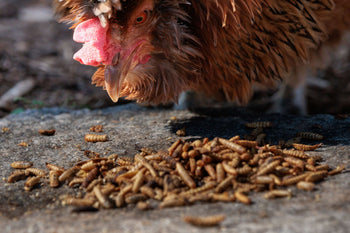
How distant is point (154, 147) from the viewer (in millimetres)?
2186

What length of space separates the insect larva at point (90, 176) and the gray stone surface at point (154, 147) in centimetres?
8

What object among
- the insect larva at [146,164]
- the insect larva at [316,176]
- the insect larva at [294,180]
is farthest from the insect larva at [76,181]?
the insect larva at [316,176]

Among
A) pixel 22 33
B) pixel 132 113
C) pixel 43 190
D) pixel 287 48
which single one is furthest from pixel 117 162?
pixel 22 33

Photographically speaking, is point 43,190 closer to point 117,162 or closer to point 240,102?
point 117,162

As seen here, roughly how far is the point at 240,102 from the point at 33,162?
1.50 metres

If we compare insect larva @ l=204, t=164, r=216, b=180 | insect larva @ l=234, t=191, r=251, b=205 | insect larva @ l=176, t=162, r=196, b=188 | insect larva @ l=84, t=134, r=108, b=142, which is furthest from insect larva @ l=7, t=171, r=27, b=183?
insect larva @ l=234, t=191, r=251, b=205

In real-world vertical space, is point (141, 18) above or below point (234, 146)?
above

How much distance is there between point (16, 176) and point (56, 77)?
2.91 meters

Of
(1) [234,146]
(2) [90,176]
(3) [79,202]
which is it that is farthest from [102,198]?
(1) [234,146]

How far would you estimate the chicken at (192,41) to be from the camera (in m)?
1.82

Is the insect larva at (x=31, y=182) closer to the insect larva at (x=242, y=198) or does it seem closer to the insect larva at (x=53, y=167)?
the insect larva at (x=53, y=167)

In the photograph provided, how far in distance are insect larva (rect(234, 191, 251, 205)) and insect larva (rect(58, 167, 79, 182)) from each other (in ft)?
2.70

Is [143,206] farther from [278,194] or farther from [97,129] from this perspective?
[97,129]

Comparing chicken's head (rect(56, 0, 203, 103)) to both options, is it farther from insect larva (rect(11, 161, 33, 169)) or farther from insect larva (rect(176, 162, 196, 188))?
insect larva (rect(11, 161, 33, 169))
